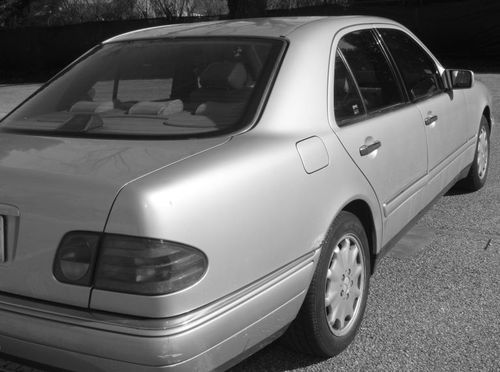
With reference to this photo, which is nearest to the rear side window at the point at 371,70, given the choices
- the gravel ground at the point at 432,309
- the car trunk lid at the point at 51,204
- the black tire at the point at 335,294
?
the black tire at the point at 335,294

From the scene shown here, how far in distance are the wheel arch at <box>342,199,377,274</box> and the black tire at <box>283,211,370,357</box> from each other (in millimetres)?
65

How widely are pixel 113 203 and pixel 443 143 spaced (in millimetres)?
2903

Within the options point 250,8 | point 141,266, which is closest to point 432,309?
point 141,266

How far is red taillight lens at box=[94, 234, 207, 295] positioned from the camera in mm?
2141

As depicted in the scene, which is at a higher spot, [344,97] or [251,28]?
[251,28]

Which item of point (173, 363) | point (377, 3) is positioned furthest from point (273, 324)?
point (377, 3)

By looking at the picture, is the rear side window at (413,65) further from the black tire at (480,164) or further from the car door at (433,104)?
the black tire at (480,164)

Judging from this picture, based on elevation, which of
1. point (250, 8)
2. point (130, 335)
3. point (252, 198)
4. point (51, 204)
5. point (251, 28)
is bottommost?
point (250, 8)

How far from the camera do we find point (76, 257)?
2.21 m

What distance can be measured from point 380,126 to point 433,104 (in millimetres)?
1010

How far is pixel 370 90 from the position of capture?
12.0 feet

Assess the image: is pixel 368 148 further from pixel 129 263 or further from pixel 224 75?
pixel 129 263

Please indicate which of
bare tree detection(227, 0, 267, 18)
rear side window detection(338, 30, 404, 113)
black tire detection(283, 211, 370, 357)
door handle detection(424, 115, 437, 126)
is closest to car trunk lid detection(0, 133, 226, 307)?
black tire detection(283, 211, 370, 357)

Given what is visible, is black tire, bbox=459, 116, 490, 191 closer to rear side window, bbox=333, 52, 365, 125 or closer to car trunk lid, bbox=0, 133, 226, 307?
rear side window, bbox=333, 52, 365, 125
